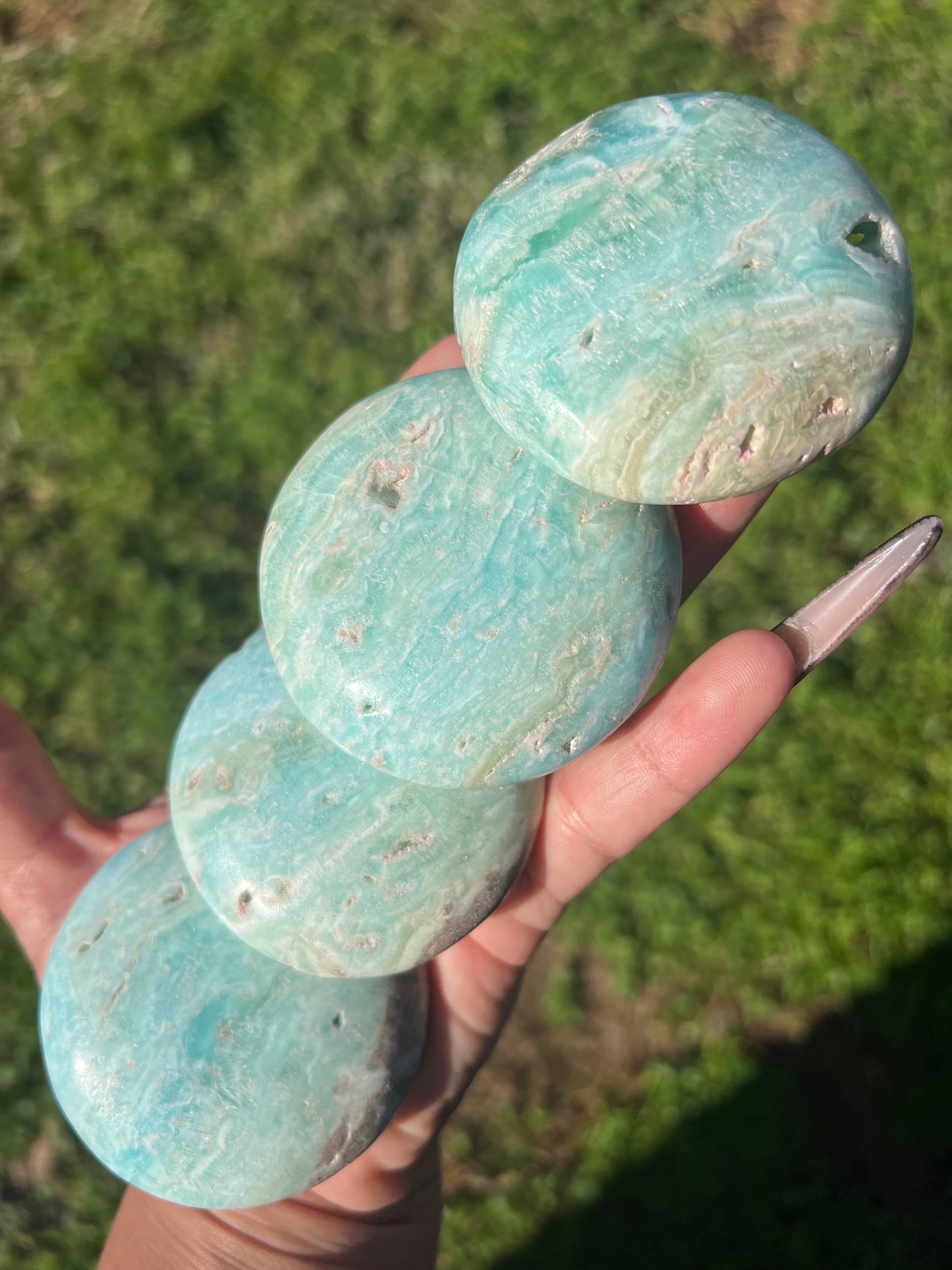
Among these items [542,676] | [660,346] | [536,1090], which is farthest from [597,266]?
[536,1090]

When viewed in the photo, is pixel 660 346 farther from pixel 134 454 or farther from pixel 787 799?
pixel 134 454

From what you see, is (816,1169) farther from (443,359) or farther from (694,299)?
(694,299)

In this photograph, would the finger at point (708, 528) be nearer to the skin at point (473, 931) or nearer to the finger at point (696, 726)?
the skin at point (473, 931)

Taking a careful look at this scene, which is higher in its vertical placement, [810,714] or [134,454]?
[134,454]

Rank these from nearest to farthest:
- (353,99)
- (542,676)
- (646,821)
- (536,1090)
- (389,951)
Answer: (542,676)
(389,951)
(646,821)
(536,1090)
(353,99)

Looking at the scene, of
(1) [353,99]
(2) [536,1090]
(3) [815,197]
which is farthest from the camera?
(1) [353,99]

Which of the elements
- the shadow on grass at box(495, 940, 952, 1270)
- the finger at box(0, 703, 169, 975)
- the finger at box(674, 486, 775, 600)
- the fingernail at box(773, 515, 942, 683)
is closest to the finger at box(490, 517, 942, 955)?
the fingernail at box(773, 515, 942, 683)
